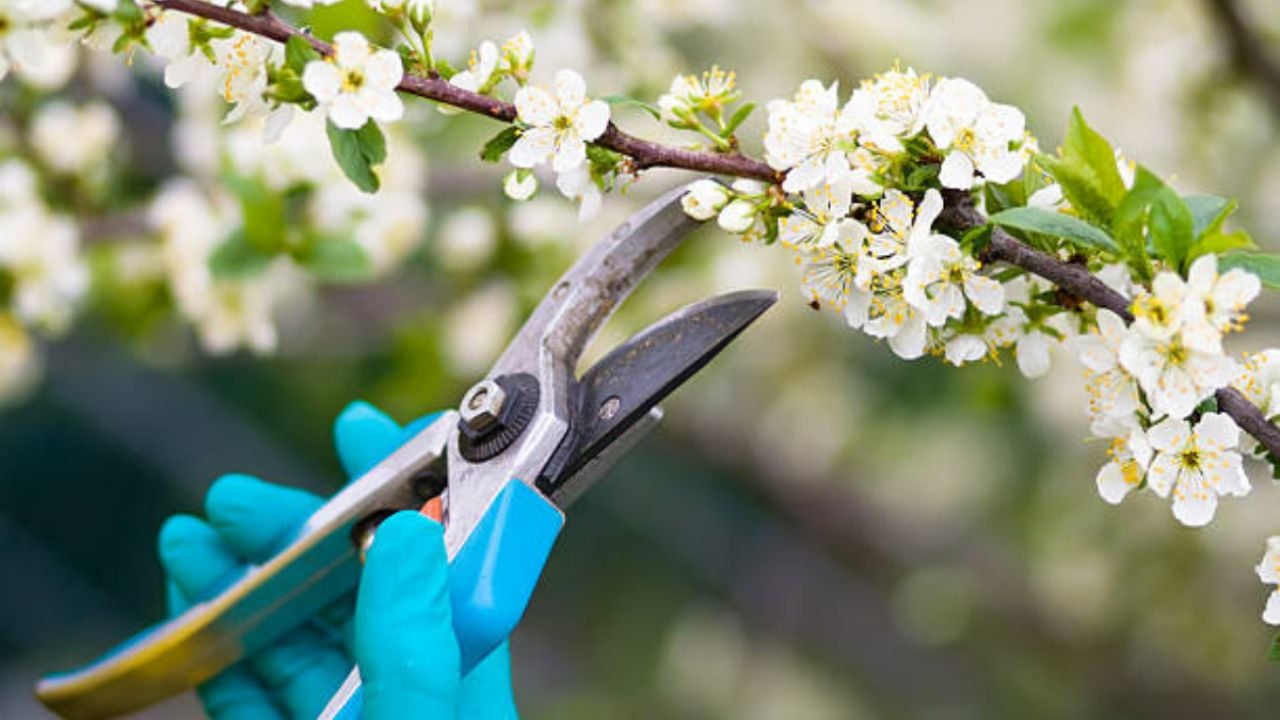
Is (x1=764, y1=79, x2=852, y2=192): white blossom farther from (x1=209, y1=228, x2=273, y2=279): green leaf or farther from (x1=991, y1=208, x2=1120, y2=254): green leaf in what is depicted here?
(x1=209, y1=228, x2=273, y2=279): green leaf

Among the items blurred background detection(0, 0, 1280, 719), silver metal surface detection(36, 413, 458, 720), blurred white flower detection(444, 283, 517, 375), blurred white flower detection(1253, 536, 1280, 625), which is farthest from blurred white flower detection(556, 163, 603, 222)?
blurred white flower detection(444, 283, 517, 375)

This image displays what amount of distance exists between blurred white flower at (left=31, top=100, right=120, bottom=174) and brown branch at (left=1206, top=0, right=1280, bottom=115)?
4.60 ft

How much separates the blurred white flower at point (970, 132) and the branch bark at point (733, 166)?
3cm

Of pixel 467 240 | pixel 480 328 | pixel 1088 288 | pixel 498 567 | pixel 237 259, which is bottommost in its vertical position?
pixel 498 567

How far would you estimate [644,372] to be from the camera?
89 cm

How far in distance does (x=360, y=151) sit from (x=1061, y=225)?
40 centimetres

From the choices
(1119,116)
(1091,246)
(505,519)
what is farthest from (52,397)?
(1091,246)

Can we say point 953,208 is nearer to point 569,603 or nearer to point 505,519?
point 505,519

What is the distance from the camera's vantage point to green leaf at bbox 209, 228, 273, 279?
1.36 meters

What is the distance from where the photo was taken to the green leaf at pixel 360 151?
74 cm

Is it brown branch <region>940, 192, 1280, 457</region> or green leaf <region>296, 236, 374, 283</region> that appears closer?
brown branch <region>940, 192, 1280, 457</region>

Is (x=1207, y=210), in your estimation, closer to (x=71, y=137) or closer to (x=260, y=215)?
(x=260, y=215)

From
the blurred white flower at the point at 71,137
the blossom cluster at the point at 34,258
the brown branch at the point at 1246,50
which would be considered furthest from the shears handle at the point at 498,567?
the brown branch at the point at 1246,50

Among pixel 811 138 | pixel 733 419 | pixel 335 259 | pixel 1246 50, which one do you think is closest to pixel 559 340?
pixel 811 138
